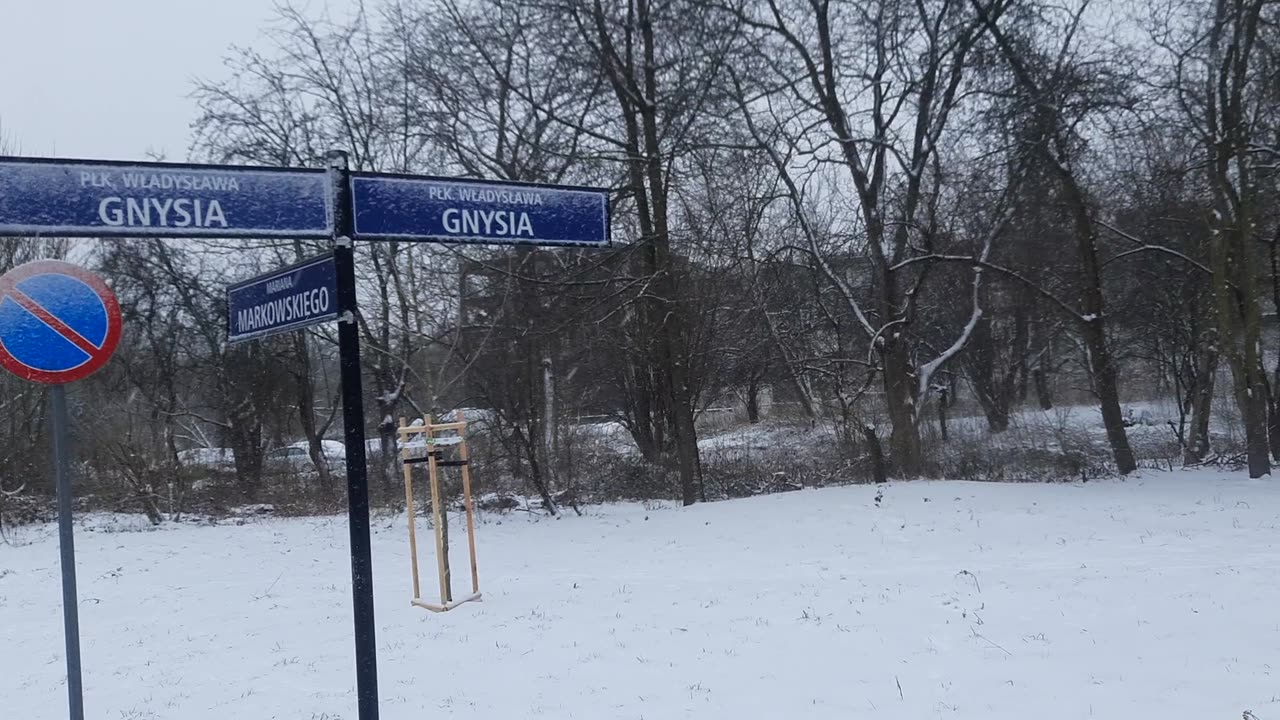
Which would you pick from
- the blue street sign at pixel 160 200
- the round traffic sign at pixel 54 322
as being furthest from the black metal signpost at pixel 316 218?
the round traffic sign at pixel 54 322

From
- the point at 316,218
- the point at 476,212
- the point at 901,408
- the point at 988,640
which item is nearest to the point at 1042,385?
the point at 901,408

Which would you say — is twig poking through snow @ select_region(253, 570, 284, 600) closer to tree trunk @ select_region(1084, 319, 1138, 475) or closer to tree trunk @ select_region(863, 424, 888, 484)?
tree trunk @ select_region(863, 424, 888, 484)

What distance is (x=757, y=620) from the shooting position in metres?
7.89

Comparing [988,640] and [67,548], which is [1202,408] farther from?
[67,548]

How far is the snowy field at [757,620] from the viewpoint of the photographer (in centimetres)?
584

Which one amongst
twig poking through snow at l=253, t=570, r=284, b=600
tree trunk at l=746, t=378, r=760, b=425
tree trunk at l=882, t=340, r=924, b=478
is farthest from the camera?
tree trunk at l=746, t=378, r=760, b=425

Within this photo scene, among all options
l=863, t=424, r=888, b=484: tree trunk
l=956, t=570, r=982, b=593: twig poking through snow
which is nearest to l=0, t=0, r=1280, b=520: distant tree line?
l=863, t=424, r=888, b=484: tree trunk

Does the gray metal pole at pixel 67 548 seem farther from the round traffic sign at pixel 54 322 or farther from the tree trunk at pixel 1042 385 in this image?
the tree trunk at pixel 1042 385

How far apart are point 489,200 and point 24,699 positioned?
5604 mm

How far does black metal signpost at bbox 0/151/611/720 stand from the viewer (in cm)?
360

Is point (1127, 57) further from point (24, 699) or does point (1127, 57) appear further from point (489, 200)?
point (24, 699)

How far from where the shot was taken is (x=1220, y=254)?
14914 millimetres

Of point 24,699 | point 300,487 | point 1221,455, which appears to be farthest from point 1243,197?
point 300,487

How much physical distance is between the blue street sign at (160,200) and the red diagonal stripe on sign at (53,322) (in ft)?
0.94
